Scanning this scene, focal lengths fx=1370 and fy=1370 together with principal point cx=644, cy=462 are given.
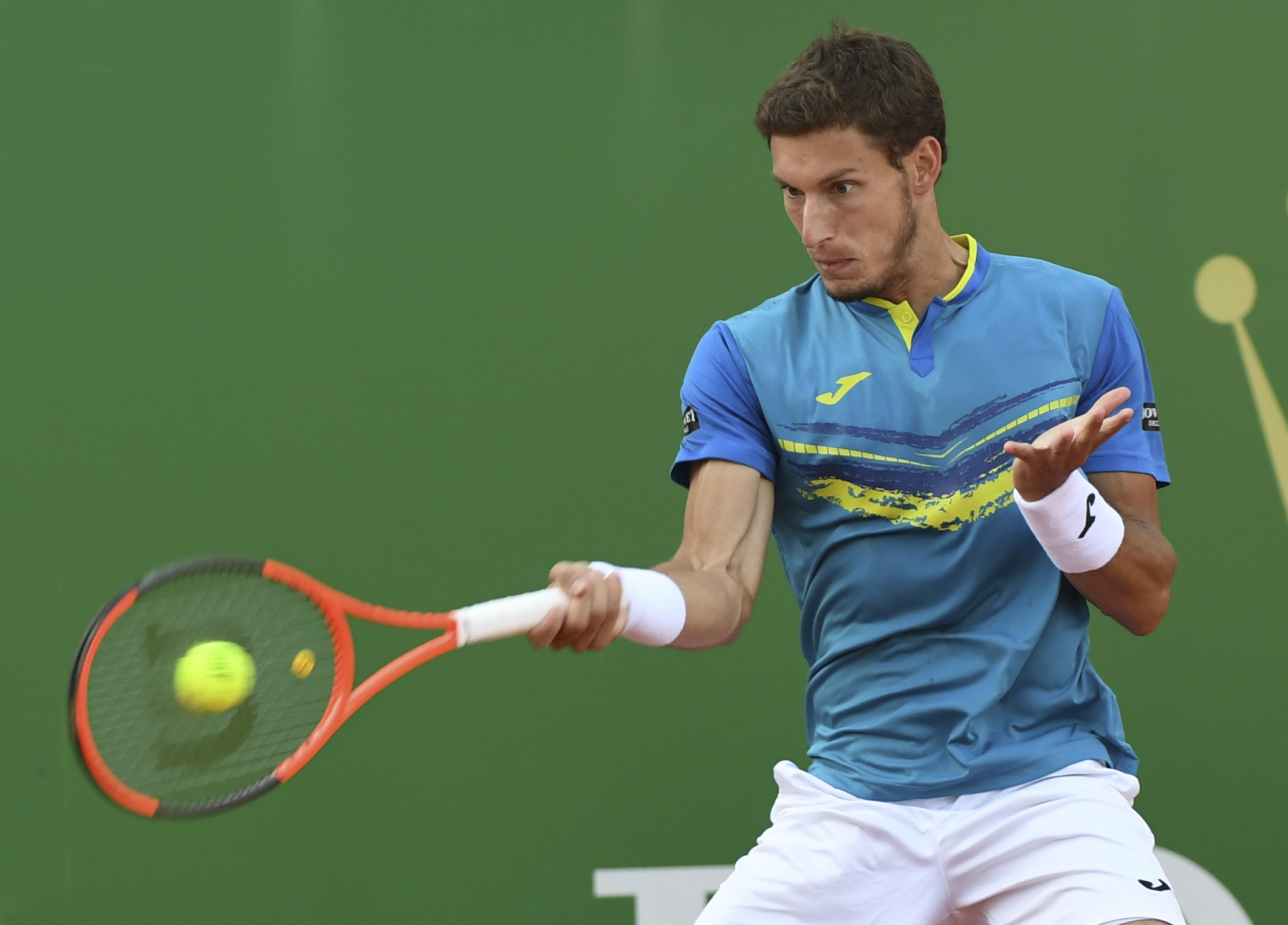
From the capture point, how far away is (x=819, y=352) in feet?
Answer: 6.43

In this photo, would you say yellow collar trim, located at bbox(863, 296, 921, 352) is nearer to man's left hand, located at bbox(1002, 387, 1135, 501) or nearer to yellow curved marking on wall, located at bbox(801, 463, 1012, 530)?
yellow curved marking on wall, located at bbox(801, 463, 1012, 530)

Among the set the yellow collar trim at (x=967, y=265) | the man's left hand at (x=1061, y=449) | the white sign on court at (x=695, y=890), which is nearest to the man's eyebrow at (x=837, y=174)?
the yellow collar trim at (x=967, y=265)

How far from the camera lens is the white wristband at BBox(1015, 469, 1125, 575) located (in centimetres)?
166

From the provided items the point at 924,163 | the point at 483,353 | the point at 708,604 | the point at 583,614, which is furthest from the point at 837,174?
the point at 483,353

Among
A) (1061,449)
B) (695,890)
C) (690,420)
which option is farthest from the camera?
(695,890)

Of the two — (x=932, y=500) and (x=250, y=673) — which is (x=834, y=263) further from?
(x=250, y=673)

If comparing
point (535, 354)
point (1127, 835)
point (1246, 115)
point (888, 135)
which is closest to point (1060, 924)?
point (1127, 835)

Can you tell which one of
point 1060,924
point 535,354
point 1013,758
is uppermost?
point 535,354

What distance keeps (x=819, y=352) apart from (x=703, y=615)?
1.46 ft

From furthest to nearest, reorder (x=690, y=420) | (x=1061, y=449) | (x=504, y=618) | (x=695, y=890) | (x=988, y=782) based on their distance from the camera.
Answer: (x=695, y=890)
(x=690, y=420)
(x=988, y=782)
(x=1061, y=449)
(x=504, y=618)

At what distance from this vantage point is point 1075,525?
168 centimetres

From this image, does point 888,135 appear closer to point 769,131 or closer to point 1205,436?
point 769,131

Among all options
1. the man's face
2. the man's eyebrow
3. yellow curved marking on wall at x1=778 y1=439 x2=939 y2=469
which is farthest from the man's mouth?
yellow curved marking on wall at x1=778 y1=439 x2=939 y2=469

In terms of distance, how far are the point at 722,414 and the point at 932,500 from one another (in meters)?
0.32
